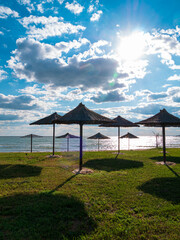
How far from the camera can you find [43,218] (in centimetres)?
387

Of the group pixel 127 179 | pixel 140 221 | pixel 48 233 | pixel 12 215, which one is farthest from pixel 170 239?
pixel 127 179

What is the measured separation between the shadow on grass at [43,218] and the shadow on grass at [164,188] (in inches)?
104

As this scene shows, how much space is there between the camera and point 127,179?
736cm

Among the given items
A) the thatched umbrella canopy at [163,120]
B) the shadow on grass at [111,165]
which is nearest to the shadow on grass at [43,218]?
the shadow on grass at [111,165]

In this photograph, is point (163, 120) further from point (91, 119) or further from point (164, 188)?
point (164, 188)

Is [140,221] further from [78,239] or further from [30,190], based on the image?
[30,190]

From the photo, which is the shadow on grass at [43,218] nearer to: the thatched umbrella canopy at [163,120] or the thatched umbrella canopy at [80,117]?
the thatched umbrella canopy at [80,117]

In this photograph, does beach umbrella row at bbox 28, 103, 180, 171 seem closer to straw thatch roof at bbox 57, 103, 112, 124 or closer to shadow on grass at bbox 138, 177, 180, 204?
straw thatch roof at bbox 57, 103, 112, 124

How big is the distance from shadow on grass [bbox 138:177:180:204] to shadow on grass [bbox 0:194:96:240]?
265cm

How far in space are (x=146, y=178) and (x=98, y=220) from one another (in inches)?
172

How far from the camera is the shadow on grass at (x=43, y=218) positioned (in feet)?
11.0

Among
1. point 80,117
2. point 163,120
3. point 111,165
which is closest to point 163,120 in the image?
point 163,120

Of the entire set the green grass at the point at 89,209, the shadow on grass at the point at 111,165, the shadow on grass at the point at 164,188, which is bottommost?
the shadow on grass at the point at 111,165

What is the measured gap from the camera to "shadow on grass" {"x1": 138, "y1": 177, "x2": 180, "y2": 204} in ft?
17.4
